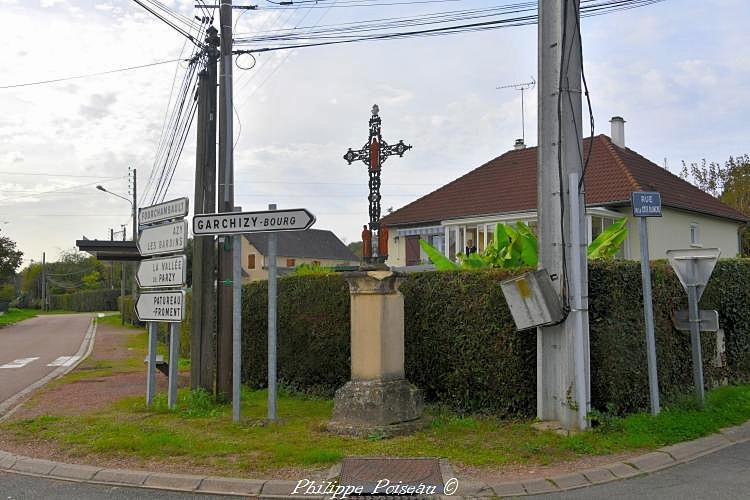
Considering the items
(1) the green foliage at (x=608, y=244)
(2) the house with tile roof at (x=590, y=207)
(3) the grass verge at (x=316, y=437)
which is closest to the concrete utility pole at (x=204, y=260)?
(3) the grass verge at (x=316, y=437)

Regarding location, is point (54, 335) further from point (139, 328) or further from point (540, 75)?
point (540, 75)

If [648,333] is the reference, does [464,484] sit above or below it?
below

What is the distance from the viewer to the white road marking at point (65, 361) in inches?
749

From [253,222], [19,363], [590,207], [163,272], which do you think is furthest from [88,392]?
[590,207]

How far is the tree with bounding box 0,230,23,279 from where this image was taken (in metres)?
43.5

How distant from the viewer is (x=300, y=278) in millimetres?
11680

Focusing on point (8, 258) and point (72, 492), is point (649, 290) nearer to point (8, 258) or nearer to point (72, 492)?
point (72, 492)

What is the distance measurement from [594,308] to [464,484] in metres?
3.31

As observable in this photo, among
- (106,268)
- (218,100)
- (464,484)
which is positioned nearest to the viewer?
(464,484)

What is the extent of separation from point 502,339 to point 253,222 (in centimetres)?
348

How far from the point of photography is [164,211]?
33.3 feet

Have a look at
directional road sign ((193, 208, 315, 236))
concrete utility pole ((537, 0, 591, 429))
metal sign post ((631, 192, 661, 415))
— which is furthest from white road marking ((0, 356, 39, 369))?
metal sign post ((631, 192, 661, 415))

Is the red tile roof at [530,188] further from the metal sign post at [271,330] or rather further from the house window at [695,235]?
the metal sign post at [271,330]

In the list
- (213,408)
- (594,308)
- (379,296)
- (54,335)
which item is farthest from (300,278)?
(54,335)
